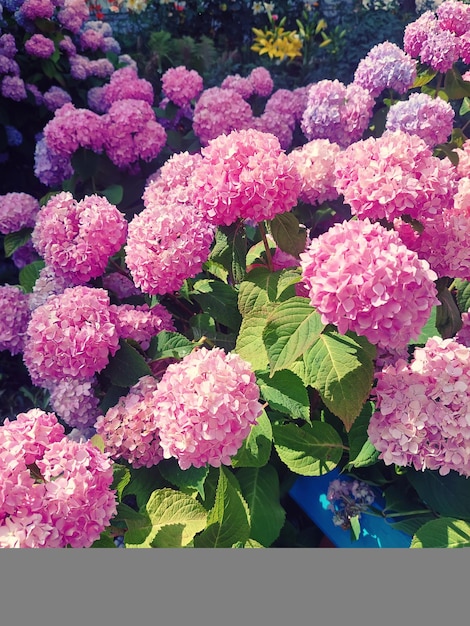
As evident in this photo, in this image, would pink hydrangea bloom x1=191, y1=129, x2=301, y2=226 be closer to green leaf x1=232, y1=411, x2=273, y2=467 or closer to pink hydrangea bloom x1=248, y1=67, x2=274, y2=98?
green leaf x1=232, y1=411, x2=273, y2=467

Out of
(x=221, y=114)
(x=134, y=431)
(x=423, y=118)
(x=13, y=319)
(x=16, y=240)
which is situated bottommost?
(x=16, y=240)

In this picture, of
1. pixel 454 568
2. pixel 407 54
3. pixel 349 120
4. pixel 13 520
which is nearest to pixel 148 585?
pixel 13 520

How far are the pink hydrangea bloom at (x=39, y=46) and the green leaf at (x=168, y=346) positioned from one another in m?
1.44

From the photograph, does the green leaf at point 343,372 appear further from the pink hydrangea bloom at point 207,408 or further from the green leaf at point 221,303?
the green leaf at point 221,303

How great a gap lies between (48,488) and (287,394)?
360mm

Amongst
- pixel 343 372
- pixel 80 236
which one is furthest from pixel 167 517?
pixel 80 236

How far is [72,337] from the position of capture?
90cm

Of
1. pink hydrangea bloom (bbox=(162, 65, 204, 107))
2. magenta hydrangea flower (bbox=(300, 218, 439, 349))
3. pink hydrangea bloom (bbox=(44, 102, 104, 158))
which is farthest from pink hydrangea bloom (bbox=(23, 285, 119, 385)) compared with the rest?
pink hydrangea bloom (bbox=(162, 65, 204, 107))

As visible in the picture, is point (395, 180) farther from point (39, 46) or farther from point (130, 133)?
point (39, 46)

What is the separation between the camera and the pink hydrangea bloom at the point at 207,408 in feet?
2.28

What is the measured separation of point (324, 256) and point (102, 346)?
0.40 metres

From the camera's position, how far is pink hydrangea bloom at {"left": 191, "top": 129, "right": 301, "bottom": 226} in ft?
2.81

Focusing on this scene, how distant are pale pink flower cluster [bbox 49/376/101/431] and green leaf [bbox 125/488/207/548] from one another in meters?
0.22

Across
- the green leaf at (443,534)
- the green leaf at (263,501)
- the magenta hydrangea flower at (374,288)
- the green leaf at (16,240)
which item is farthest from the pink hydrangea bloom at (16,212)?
the green leaf at (443,534)
